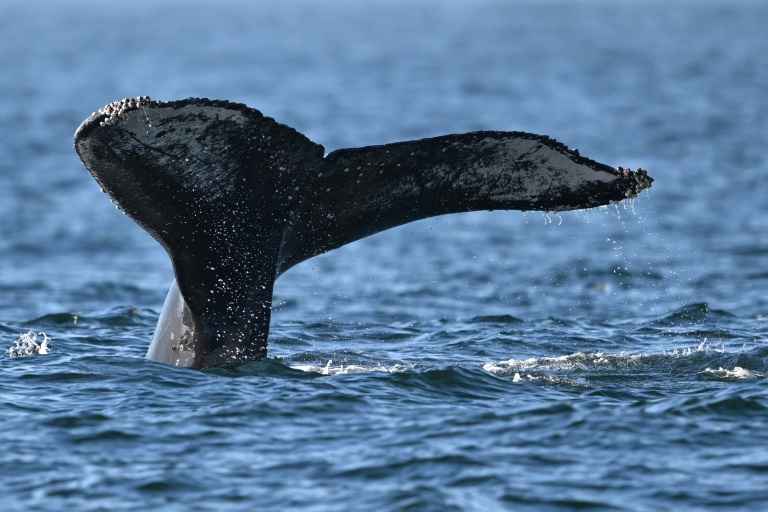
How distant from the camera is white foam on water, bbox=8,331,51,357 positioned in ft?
38.8

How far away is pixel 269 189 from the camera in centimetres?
951

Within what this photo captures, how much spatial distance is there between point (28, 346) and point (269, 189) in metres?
3.54

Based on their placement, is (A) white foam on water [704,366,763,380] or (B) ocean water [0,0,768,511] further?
(A) white foam on water [704,366,763,380]

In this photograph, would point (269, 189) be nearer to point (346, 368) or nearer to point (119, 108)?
point (119, 108)

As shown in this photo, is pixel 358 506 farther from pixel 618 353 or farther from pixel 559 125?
pixel 559 125

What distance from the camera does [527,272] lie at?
19.7 m

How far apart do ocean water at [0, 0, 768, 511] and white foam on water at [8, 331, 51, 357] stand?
5cm

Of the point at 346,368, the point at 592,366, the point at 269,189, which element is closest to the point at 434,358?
the point at 346,368

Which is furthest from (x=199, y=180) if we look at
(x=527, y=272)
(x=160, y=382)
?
(x=527, y=272)

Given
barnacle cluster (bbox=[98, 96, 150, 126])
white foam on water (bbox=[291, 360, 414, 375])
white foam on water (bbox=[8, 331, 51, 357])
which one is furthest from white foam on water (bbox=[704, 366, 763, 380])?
white foam on water (bbox=[8, 331, 51, 357])

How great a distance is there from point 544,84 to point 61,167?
2653cm

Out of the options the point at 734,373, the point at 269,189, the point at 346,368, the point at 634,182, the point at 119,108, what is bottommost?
the point at 346,368

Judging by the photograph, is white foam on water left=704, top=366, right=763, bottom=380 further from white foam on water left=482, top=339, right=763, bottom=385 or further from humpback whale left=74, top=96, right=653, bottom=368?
humpback whale left=74, top=96, right=653, bottom=368

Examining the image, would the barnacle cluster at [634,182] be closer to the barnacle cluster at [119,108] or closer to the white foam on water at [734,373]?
the white foam on water at [734,373]
